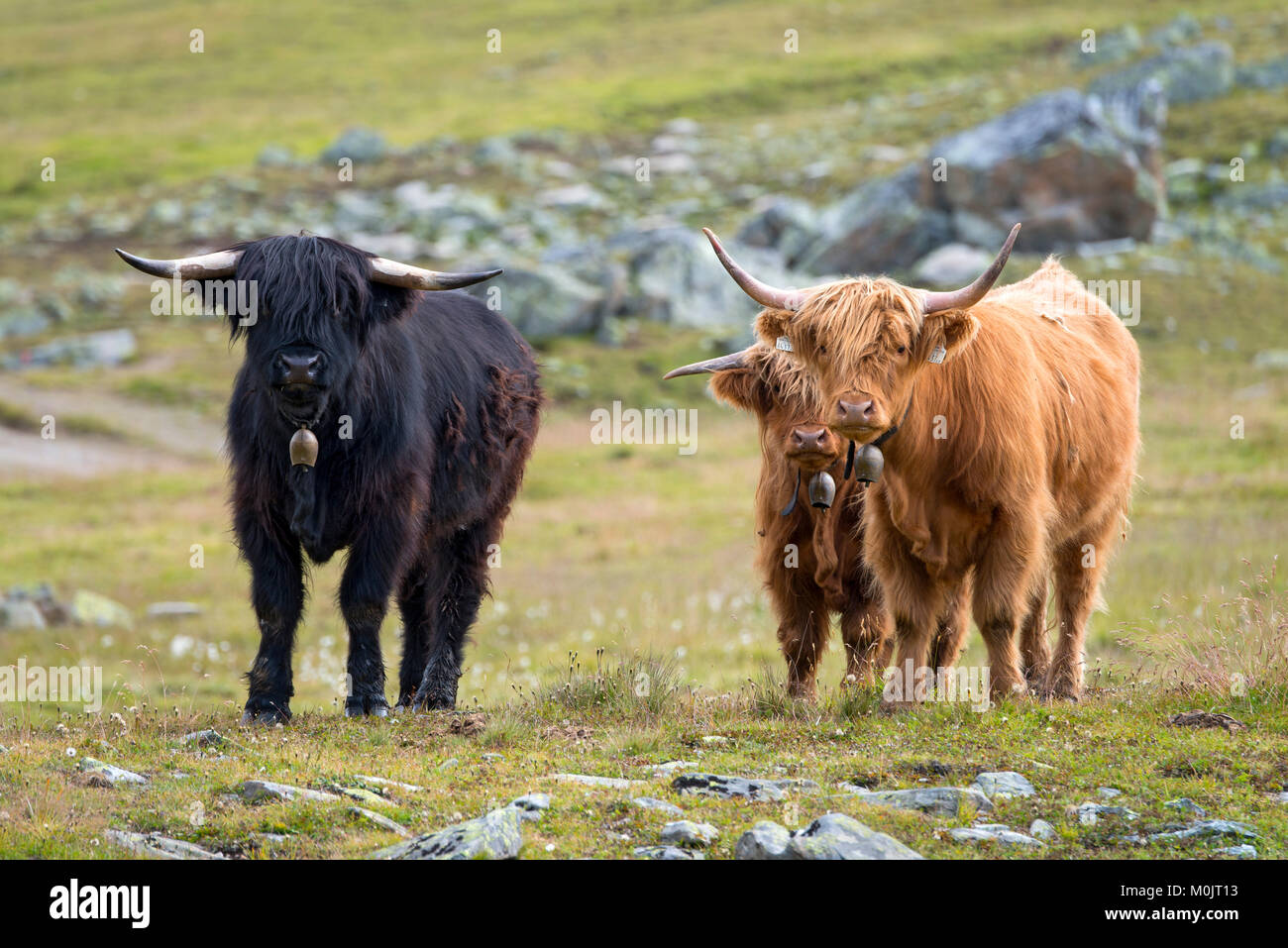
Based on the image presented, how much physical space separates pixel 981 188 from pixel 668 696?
31424mm

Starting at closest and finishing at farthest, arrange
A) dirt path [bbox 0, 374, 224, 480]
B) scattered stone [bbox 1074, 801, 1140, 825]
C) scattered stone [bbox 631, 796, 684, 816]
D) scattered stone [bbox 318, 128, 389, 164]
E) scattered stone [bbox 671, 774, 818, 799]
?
scattered stone [bbox 1074, 801, 1140, 825] < scattered stone [bbox 631, 796, 684, 816] < scattered stone [bbox 671, 774, 818, 799] < dirt path [bbox 0, 374, 224, 480] < scattered stone [bbox 318, 128, 389, 164]

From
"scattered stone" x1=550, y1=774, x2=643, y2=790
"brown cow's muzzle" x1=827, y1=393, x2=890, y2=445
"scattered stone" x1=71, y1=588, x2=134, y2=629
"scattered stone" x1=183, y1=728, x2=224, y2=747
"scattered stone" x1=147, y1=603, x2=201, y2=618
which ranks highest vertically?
"brown cow's muzzle" x1=827, y1=393, x2=890, y2=445

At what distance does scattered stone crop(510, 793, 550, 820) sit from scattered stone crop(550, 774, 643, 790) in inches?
15.3

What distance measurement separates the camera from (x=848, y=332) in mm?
6121

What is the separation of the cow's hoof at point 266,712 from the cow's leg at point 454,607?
114 cm

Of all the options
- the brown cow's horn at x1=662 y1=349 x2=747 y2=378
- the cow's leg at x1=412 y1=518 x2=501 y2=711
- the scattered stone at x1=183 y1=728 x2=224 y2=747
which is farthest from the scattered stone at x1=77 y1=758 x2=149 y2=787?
the brown cow's horn at x1=662 y1=349 x2=747 y2=378

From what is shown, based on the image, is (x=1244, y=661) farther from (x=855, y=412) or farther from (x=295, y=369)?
(x=295, y=369)

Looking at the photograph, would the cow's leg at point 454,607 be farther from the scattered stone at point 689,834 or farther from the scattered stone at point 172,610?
the scattered stone at point 172,610

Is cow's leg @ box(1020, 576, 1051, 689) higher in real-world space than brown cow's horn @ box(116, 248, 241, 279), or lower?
lower

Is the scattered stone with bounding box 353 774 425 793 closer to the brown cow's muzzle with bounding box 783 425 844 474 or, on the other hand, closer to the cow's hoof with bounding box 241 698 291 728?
the cow's hoof with bounding box 241 698 291 728

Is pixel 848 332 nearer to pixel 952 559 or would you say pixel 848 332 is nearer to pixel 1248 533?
pixel 952 559

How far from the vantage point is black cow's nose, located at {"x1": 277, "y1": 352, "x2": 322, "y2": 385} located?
6.62 m

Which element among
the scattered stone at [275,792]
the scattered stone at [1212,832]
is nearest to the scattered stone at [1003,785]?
the scattered stone at [1212,832]

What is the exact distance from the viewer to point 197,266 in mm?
7023
